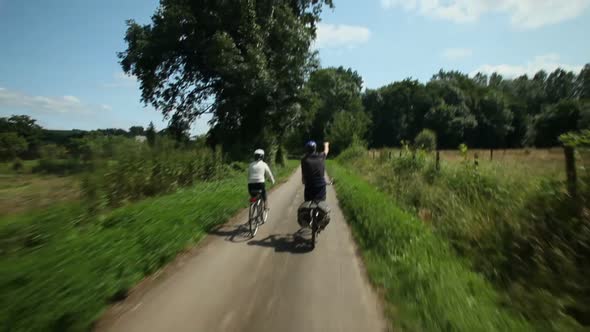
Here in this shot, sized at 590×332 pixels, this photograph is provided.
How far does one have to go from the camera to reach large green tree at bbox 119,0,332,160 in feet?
67.6

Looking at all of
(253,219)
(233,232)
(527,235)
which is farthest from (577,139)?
(233,232)

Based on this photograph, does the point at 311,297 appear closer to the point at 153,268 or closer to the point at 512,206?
the point at 153,268

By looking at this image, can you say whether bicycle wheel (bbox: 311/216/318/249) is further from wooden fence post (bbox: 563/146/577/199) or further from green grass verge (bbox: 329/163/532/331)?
wooden fence post (bbox: 563/146/577/199)

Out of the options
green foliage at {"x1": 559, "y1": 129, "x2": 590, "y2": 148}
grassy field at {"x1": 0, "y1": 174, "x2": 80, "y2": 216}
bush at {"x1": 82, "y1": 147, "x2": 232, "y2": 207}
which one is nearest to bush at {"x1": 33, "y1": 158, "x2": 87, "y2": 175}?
grassy field at {"x1": 0, "y1": 174, "x2": 80, "y2": 216}

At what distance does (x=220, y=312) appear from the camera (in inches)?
163

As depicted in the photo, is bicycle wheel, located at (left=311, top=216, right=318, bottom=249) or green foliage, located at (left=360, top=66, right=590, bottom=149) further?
green foliage, located at (left=360, top=66, right=590, bottom=149)

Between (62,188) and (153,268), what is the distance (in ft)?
7.75

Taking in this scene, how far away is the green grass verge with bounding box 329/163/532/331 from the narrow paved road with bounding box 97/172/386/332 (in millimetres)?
307

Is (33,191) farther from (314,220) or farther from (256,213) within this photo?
(314,220)

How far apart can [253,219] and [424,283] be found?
183 inches

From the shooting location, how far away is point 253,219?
8219 mm

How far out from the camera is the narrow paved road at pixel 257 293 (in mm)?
3887

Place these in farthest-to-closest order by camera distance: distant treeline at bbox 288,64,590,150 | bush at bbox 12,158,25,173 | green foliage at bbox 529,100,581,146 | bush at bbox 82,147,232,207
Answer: distant treeline at bbox 288,64,590,150
green foliage at bbox 529,100,581,146
bush at bbox 82,147,232,207
bush at bbox 12,158,25,173

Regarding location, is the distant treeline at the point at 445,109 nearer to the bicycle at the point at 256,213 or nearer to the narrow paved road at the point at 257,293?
the bicycle at the point at 256,213
